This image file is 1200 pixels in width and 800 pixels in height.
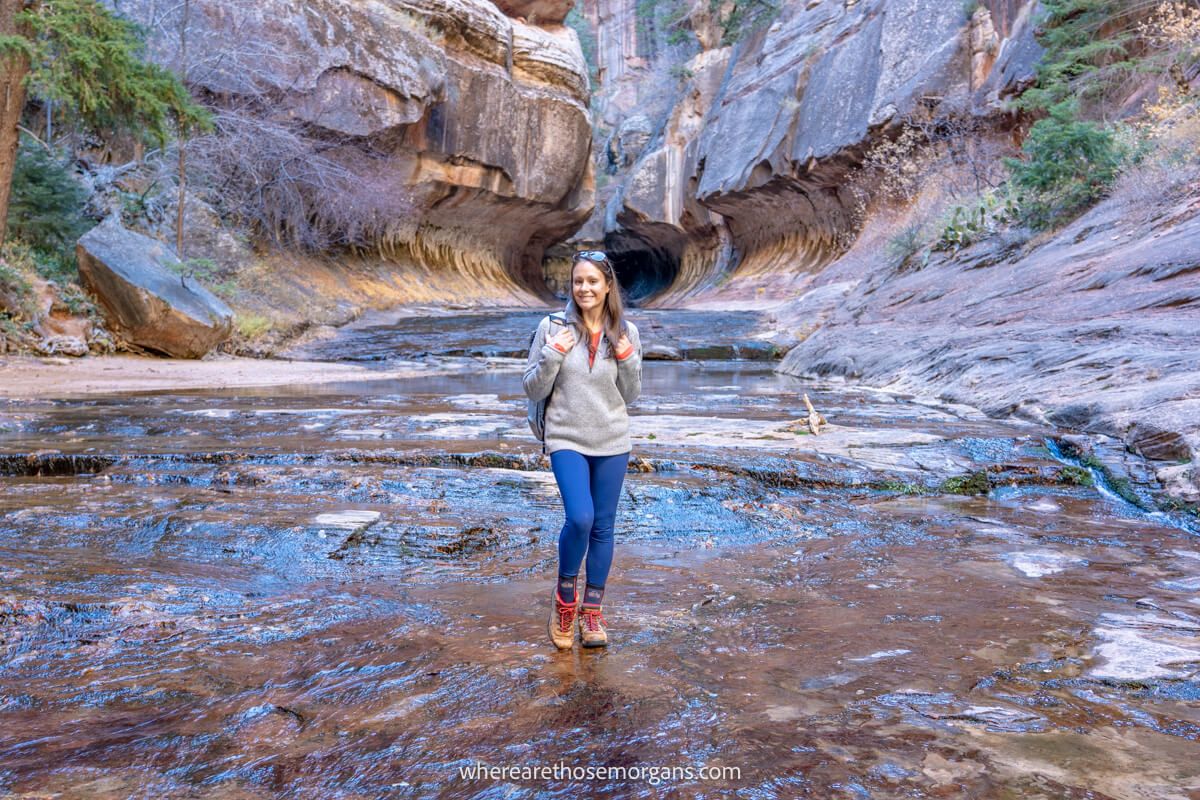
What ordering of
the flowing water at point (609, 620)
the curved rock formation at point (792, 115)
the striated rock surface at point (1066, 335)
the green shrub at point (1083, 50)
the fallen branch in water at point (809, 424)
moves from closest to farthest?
the flowing water at point (609, 620)
the striated rock surface at point (1066, 335)
the fallen branch in water at point (809, 424)
the green shrub at point (1083, 50)
the curved rock formation at point (792, 115)

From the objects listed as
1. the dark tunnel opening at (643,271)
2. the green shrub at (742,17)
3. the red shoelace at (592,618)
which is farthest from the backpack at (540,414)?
the dark tunnel opening at (643,271)

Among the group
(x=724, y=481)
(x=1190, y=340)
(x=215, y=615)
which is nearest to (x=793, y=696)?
(x=215, y=615)

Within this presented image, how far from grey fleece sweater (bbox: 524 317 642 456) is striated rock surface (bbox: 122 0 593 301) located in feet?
60.0

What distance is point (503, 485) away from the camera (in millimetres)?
4996

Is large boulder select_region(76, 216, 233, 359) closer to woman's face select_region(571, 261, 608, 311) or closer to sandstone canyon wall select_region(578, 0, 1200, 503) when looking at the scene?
sandstone canyon wall select_region(578, 0, 1200, 503)

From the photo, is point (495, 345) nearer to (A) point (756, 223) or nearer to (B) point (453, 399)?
(B) point (453, 399)

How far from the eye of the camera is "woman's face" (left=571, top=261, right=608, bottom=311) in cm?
289

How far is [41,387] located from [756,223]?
87.4 feet

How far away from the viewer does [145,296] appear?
13.0 metres

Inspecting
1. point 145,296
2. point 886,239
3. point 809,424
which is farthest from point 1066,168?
point 145,296

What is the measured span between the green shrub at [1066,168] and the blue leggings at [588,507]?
12022 millimetres

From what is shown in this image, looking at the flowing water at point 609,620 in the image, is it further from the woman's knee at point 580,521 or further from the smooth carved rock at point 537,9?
the smooth carved rock at point 537,9

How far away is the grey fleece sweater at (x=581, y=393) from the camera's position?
9.34ft

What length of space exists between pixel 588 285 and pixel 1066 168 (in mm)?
12228
